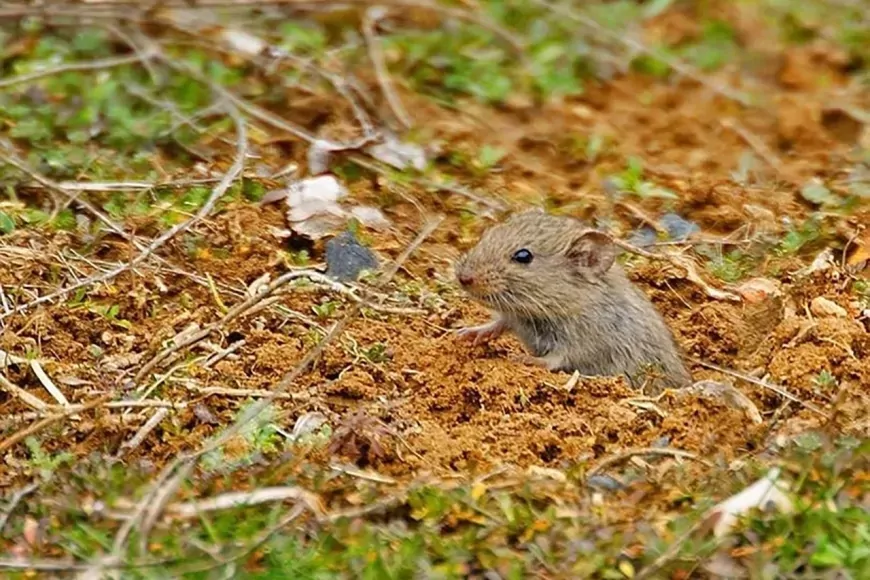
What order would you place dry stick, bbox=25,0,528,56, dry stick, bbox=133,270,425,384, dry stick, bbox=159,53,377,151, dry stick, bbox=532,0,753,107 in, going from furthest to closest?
1. dry stick, bbox=532,0,753,107
2. dry stick, bbox=25,0,528,56
3. dry stick, bbox=159,53,377,151
4. dry stick, bbox=133,270,425,384

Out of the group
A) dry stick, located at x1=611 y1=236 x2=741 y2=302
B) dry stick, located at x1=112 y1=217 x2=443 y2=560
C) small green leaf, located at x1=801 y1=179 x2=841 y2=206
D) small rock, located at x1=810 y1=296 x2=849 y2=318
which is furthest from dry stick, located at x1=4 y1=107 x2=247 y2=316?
small green leaf, located at x1=801 y1=179 x2=841 y2=206

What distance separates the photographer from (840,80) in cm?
998

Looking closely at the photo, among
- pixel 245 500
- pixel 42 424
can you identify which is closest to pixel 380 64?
pixel 42 424

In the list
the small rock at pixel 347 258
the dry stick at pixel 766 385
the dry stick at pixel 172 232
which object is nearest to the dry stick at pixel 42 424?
the dry stick at pixel 172 232

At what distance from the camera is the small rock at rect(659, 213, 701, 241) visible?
24.9 ft

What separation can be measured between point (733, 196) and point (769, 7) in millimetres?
3276

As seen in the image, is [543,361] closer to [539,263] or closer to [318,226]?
[539,263]

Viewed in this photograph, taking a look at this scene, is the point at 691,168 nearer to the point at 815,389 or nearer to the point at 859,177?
the point at 859,177

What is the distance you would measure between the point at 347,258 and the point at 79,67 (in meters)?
2.10

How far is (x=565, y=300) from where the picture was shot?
6773mm

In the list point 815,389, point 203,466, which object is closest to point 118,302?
point 203,466

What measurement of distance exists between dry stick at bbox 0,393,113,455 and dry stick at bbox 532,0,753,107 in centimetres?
484

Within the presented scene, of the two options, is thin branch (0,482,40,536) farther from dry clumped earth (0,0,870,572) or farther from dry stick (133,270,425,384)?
dry stick (133,270,425,384)

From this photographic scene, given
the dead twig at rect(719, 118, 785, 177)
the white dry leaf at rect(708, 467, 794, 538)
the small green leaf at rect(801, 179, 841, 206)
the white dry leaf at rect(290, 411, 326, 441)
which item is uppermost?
the white dry leaf at rect(708, 467, 794, 538)
